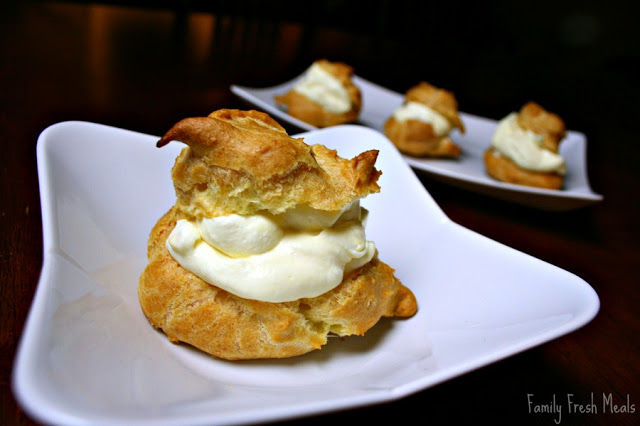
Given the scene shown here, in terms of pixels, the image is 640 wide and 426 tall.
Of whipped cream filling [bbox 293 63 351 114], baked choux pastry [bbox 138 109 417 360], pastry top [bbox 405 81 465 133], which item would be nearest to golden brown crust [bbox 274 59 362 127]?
whipped cream filling [bbox 293 63 351 114]

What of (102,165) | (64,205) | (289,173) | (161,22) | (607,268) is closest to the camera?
(289,173)

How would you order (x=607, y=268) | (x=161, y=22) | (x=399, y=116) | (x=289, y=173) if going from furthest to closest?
(x=161, y=22) → (x=399, y=116) → (x=607, y=268) → (x=289, y=173)

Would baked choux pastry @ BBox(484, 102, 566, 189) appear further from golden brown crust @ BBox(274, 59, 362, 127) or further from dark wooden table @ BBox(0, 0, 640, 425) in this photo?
golden brown crust @ BBox(274, 59, 362, 127)

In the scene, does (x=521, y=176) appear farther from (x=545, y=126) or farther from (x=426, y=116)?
(x=426, y=116)

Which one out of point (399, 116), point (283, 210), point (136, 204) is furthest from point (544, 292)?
point (399, 116)

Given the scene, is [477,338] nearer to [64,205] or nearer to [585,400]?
[585,400]

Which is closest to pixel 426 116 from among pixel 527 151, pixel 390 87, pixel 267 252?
pixel 527 151
